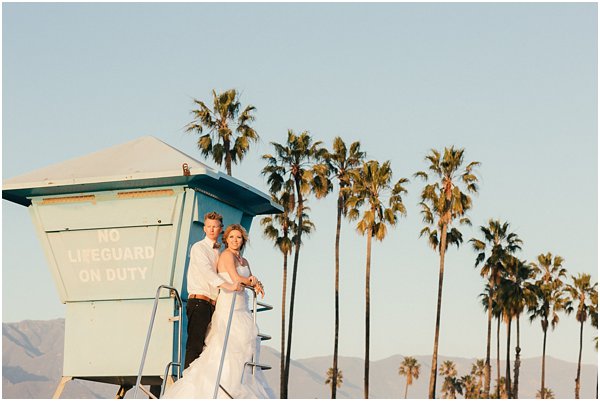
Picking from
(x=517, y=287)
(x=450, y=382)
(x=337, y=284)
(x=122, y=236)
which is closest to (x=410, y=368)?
(x=450, y=382)

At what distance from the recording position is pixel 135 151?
12.6m

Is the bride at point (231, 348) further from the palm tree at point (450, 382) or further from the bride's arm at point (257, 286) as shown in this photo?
the palm tree at point (450, 382)

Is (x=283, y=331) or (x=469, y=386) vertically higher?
(x=283, y=331)

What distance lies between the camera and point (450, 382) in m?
116

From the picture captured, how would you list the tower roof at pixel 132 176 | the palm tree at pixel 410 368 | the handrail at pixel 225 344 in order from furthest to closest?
the palm tree at pixel 410 368
the tower roof at pixel 132 176
the handrail at pixel 225 344

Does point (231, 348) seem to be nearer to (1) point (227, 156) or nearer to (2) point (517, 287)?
(1) point (227, 156)

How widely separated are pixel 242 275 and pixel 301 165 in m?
38.4

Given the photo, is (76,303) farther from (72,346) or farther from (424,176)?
(424,176)

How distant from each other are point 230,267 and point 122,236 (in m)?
3.79

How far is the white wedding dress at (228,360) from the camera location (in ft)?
28.0

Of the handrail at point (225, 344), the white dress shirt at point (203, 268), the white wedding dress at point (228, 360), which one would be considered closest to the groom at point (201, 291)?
the white dress shirt at point (203, 268)

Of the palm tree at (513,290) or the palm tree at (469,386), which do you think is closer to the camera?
the palm tree at (513,290)

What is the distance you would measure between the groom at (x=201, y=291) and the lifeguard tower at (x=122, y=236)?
2.54m

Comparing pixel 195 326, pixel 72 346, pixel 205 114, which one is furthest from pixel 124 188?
pixel 205 114
